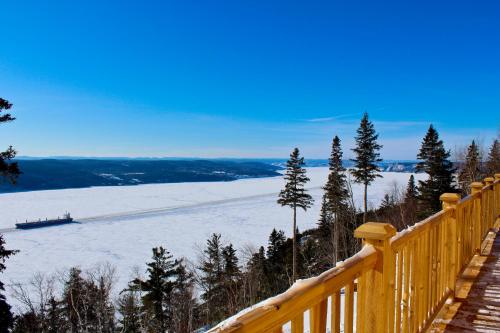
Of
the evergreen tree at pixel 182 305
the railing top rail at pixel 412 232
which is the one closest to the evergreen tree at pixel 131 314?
the evergreen tree at pixel 182 305

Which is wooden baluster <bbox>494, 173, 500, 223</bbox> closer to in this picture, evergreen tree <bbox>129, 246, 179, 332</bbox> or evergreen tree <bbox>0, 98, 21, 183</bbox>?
evergreen tree <bbox>0, 98, 21, 183</bbox>

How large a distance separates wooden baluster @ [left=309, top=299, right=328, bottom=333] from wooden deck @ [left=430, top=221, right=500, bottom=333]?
266cm

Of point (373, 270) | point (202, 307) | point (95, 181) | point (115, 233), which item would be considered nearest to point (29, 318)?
point (202, 307)

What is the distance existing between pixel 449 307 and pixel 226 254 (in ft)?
89.8

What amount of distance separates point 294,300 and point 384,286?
1.16 m

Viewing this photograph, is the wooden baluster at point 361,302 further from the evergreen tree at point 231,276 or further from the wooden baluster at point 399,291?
the evergreen tree at point 231,276

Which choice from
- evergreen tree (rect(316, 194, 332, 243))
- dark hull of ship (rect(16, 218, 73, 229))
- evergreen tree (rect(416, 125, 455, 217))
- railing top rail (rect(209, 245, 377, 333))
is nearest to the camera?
railing top rail (rect(209, 245, 377, 333))

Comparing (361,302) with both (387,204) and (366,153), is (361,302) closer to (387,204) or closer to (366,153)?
(366,153)

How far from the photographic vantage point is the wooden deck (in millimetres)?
3648

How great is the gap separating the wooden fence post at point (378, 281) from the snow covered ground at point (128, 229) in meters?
30.4

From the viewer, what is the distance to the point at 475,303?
4238mm

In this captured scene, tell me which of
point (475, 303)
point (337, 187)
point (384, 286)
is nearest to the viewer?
point (384, 286)

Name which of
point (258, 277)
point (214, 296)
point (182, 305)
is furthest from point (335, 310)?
point (258, 277)

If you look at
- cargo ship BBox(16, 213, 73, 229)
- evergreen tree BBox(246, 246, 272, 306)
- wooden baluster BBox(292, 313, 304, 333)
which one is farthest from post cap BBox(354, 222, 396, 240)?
cargo ship BBox(16, 213, 73, 229)
